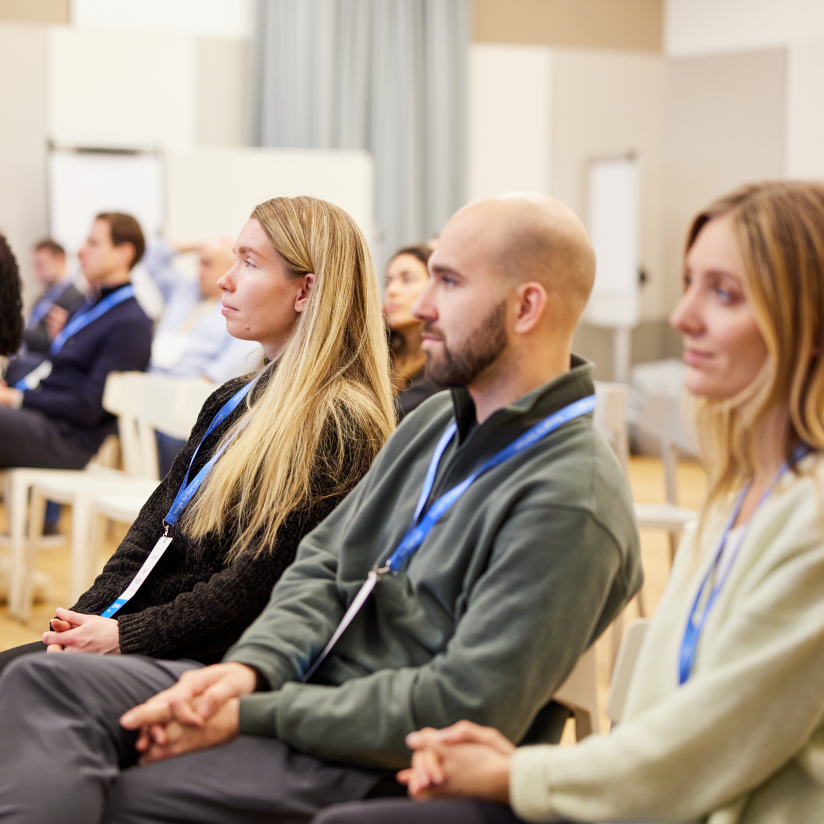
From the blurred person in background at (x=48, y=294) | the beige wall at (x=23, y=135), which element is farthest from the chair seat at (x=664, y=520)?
the beige wall at (x=23, y=135)

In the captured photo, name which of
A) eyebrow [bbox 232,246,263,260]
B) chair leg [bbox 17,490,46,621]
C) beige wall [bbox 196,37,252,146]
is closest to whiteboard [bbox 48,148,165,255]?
beige wall [bbox 196,37,252,146]

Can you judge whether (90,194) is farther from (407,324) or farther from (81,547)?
(407,324)

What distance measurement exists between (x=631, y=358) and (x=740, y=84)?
7.40 feet

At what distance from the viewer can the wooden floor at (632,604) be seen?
334cm

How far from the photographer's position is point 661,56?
847cm

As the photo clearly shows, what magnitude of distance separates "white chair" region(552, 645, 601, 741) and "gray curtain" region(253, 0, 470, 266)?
589cm

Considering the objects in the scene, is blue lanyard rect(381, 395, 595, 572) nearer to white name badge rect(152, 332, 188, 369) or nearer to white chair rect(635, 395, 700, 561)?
white chair rect(635, 395, 700, 561)

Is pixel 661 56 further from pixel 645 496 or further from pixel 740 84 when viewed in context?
pixel 645 496

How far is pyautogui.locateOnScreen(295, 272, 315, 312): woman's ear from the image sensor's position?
1.82 metres

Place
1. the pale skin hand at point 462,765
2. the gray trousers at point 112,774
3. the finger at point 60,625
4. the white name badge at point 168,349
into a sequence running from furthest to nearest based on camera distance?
the white name badge at point 168,349
the finger at point 60,625
the gray trousers at point 112,774
the pale skin hand at point 462,765

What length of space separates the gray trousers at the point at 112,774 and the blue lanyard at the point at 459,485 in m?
0.27

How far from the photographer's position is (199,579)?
1698 millimetres

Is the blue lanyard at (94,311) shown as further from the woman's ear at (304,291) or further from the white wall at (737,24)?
the white wall at (737,24)

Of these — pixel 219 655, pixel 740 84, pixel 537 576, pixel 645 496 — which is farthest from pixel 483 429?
pixel 740 84
